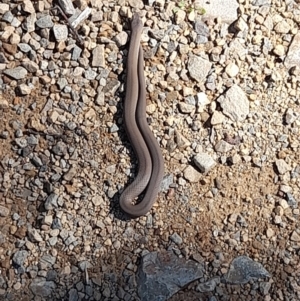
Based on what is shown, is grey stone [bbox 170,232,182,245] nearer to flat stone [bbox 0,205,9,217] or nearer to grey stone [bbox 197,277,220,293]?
grey stone [bbox 197,277,220,293]

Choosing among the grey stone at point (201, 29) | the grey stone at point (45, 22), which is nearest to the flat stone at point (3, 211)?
the grey stone at point (45, 22)

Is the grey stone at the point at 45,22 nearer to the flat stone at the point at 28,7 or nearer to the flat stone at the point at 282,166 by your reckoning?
the flat stone at the point at 28,7

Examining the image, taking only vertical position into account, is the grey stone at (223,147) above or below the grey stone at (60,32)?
above

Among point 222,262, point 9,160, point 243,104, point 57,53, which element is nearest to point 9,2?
point 57,53

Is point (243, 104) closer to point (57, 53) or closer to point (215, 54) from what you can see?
point (215, 54)

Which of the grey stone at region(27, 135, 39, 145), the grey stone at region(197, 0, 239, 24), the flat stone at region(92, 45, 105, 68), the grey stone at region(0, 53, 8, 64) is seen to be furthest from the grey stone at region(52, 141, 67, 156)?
the grey stone at region(197, 0, 239, 24)

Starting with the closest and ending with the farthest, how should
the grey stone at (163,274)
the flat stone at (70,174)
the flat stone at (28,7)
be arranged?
the grey stone at (163,274) < the flat stone at (70,174) < the flat stone at (28,7)

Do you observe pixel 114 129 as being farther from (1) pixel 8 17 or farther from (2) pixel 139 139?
(1) pixel 8 17
